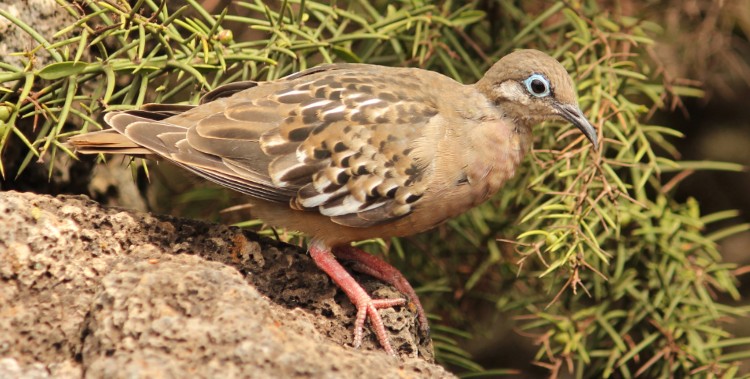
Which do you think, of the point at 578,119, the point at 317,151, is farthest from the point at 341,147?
the point at 578,119

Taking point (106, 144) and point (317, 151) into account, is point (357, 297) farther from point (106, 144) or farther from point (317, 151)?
point (106, 144)

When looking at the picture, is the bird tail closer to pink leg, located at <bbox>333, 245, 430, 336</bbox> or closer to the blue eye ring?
pink leg, located at <bbox>333, 245, 430, 336</bbox>

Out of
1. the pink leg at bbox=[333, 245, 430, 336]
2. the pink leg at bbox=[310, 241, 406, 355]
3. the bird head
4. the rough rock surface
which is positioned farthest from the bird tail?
the bird head

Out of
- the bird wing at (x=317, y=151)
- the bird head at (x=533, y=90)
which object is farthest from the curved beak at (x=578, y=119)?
the bird wing at (x=317, y=151)

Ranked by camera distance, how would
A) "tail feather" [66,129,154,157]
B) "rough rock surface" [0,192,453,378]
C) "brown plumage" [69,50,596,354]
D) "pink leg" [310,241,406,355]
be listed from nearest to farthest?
"rough rock surface" [0,192,453,378], "pink leg" [310,241,406,355], "tail feather" [66,129,154,157], "brown plumage" [69,50,596,354]

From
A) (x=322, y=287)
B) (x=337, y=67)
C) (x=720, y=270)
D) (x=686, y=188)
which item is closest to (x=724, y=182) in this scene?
(x=686, y=188)
